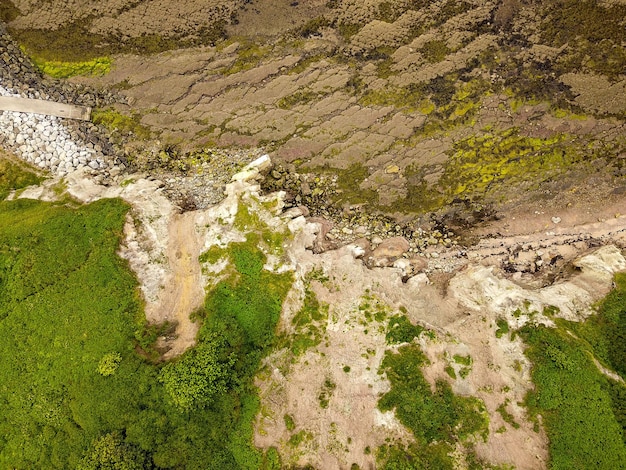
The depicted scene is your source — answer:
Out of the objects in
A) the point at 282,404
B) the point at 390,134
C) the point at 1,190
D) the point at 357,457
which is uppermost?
the point at 1,190

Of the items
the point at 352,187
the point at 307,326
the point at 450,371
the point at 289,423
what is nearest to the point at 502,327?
the point at 450,371

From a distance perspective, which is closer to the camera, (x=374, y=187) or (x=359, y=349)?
(x=359, y=349)

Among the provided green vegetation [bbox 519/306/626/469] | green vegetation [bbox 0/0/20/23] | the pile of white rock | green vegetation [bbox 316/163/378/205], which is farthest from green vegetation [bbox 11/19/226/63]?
green vegetation [bbox 519/306/626/469]

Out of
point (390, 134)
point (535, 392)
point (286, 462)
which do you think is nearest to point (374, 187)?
point (390, 134)

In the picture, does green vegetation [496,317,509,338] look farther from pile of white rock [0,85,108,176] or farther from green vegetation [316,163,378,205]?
pile of white rock [0,85,108,176]

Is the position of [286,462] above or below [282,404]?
below

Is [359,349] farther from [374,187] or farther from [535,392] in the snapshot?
[374,187]

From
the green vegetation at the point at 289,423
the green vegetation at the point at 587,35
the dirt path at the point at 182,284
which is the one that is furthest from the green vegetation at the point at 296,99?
the green vegetation at the point at 289,423

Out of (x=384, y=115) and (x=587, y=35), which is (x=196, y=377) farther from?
(x=587, y=35)
